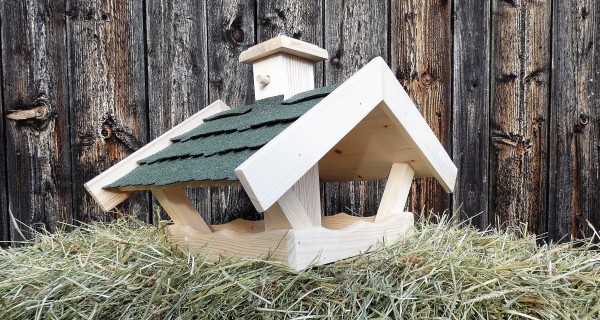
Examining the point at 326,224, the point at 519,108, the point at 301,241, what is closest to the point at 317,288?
the point at 301,241

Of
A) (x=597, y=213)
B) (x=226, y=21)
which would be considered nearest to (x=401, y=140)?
(x=226, y=21)

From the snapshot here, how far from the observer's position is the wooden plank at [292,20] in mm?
1659

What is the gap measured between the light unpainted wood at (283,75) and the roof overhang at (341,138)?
0.19 m

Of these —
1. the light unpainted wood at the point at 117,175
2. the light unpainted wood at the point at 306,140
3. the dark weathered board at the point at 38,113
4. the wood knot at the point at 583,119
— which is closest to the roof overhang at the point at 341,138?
the light unpainted wood at the point at 306,140

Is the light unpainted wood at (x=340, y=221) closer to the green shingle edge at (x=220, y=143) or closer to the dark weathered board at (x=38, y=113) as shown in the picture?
the green shingle edge at (x=220, y=143)

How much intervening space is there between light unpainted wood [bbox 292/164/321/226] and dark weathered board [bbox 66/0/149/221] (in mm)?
688

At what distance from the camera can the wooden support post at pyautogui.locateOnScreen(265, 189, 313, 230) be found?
95 cm

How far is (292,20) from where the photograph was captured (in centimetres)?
168

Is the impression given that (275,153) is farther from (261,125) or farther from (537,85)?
(537,85)

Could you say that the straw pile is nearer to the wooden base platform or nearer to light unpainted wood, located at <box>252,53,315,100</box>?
the wooden base platform

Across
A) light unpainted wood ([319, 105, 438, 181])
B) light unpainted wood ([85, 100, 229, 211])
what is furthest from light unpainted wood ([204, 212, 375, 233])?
light unpainted wood ([85, 100, 229, 211])

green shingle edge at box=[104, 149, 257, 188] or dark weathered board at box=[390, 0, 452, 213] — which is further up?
dark weathered board at box=[390, 0, 452, 213]

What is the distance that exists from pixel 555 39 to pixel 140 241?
1.55 m

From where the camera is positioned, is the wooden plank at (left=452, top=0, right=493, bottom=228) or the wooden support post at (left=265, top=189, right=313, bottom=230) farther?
the wooden plank at (left=452, top=0, right=493, bottom=228)
